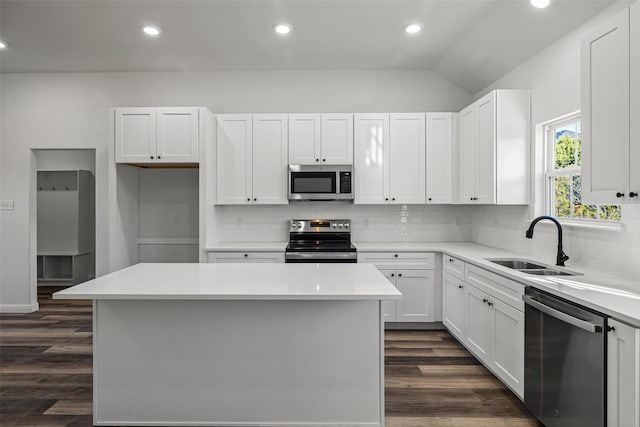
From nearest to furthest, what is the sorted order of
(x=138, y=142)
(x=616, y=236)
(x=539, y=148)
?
(x=616, y=236) → (x=539, y=148) → (x=138, y=142)

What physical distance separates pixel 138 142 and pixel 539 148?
12.7 ft

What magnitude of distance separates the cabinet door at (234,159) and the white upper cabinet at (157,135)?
0.34 metres

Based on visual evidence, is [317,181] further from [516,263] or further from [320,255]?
[516,263]

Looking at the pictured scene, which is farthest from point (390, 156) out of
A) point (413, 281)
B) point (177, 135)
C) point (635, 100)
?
point (635, 100)

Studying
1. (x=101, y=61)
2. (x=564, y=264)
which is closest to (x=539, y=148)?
(x=564, y=264)

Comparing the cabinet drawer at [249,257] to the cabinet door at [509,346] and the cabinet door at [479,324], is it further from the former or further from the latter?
the cabinet door at [509,346]

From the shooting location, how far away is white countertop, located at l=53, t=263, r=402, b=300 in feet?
6.43

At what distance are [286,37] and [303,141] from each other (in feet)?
3.52

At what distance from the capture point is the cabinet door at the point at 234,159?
14.4ft

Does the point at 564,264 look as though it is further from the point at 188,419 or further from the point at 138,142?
the point at 138,142

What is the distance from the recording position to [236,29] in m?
3.65

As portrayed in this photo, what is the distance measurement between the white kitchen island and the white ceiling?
2.34m

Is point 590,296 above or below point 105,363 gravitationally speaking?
above

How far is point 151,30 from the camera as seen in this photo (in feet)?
12.0
